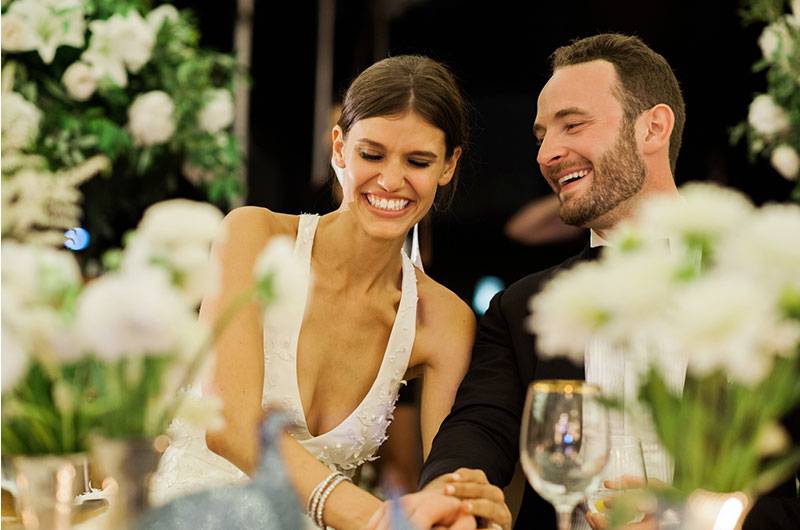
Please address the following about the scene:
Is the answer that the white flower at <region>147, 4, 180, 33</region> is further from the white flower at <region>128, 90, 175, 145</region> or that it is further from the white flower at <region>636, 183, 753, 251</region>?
the white flower at <region>636, 183, 753, 251</region>

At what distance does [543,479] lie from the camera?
1.24 metres

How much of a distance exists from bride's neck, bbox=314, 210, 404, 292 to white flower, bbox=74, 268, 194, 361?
1.61 metres

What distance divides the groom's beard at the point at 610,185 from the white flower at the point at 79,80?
52.6 inches

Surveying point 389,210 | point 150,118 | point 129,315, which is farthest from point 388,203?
point 129,315

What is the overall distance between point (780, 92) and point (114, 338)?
9.05 ft

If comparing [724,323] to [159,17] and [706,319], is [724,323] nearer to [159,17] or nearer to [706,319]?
[706,319]

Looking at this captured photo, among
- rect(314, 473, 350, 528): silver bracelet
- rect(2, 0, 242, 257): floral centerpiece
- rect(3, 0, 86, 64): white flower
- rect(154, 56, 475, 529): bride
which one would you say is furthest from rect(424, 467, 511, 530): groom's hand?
rect(3, 0, 86, 64): white flower

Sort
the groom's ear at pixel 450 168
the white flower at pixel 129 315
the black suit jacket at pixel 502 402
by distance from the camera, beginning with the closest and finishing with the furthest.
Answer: the white flower at pixel 129 315 → the black suit jacket at pixel 502 402 → the groom's ear at pixel 450 168

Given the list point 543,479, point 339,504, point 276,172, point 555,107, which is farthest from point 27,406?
point 276,172

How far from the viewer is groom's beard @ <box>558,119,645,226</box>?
2592mm

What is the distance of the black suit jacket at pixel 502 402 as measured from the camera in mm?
2258

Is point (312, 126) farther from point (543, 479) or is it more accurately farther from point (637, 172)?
point (543, 479)

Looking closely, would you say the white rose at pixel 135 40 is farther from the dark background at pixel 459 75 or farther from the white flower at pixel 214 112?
the dark background at pixel 459 75

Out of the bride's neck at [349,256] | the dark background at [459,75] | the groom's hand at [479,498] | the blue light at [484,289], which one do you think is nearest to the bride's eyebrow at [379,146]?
the bride's neck at [349,256]
